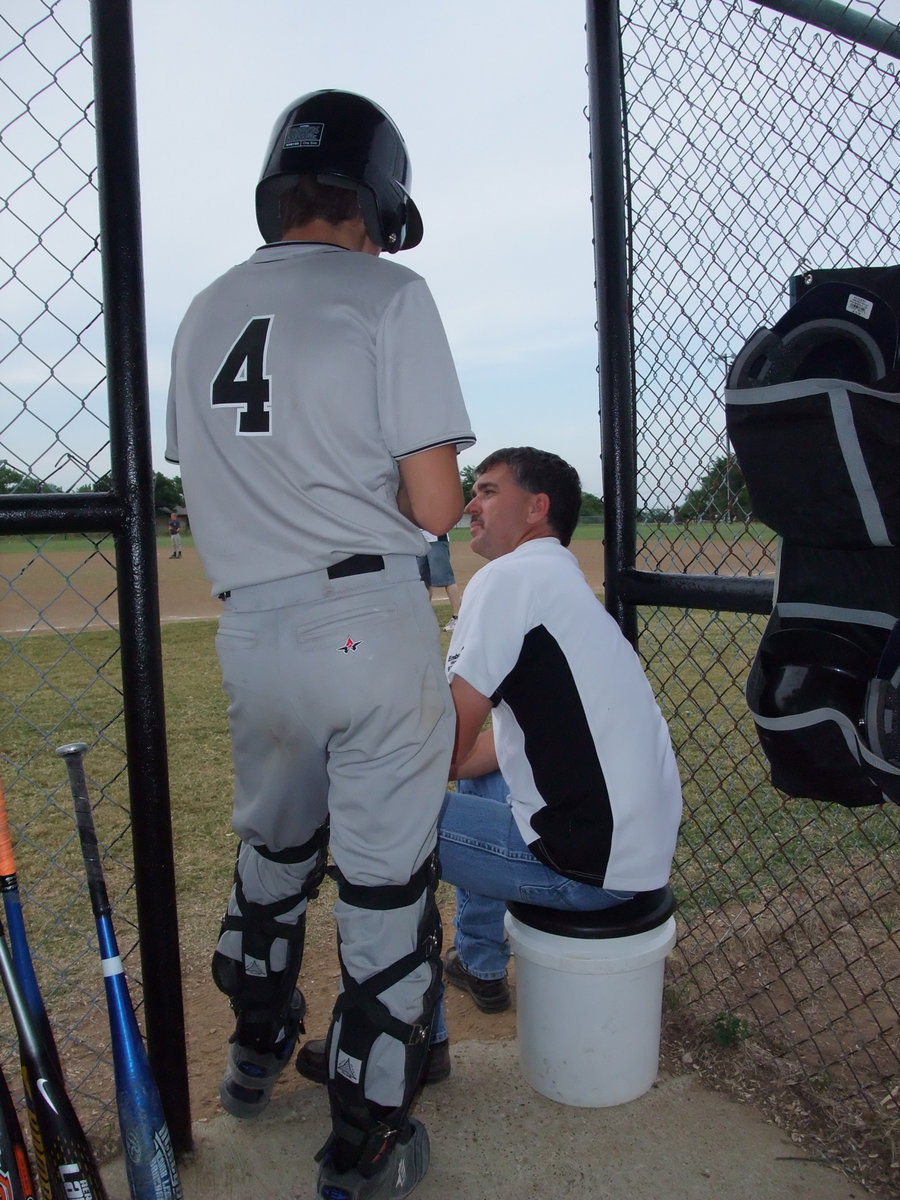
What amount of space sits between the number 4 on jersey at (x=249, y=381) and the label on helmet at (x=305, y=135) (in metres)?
0.38

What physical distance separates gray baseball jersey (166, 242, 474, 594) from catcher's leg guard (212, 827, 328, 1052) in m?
0.66

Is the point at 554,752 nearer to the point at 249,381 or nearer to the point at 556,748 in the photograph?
the point at 556,748

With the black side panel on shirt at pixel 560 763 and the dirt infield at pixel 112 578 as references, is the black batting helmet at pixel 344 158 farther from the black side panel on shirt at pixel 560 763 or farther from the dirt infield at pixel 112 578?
the black side panel on shirt at pixel 560 763

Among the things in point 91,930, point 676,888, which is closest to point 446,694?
point 676,888

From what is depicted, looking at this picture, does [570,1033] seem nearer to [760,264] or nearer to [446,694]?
[446,694]

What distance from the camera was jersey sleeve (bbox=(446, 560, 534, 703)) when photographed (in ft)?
7.33

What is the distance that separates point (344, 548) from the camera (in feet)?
5.96

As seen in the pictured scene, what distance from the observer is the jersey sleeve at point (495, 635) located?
2.23 meters

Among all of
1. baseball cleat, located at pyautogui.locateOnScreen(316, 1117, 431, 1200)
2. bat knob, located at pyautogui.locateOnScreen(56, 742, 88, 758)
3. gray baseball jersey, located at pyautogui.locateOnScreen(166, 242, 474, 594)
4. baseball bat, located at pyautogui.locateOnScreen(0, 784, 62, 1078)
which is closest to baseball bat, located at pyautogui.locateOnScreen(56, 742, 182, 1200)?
bat knob, located at pyautogui.locateOnScreen(56, 742, 88, 758)

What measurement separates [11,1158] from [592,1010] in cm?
126

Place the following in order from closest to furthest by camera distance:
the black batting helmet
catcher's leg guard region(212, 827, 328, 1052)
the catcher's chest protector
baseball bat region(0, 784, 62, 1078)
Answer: the catcher's chest protector < baseball bat region(0, 784, 62, 1078) < the black batting helmet < catcher's leg guard region(212, 827, 328, 1052)

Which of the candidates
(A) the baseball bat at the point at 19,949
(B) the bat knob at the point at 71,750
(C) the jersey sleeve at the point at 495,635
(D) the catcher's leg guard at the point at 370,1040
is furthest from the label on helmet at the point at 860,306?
(A) the baseball bat at the point at 19,949

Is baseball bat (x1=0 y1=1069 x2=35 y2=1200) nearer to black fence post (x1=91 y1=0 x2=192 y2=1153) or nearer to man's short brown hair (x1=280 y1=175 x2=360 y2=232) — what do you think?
black fence post (x1=91 y1=0 x2=192 y2=1153)

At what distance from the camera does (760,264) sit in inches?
93.7
